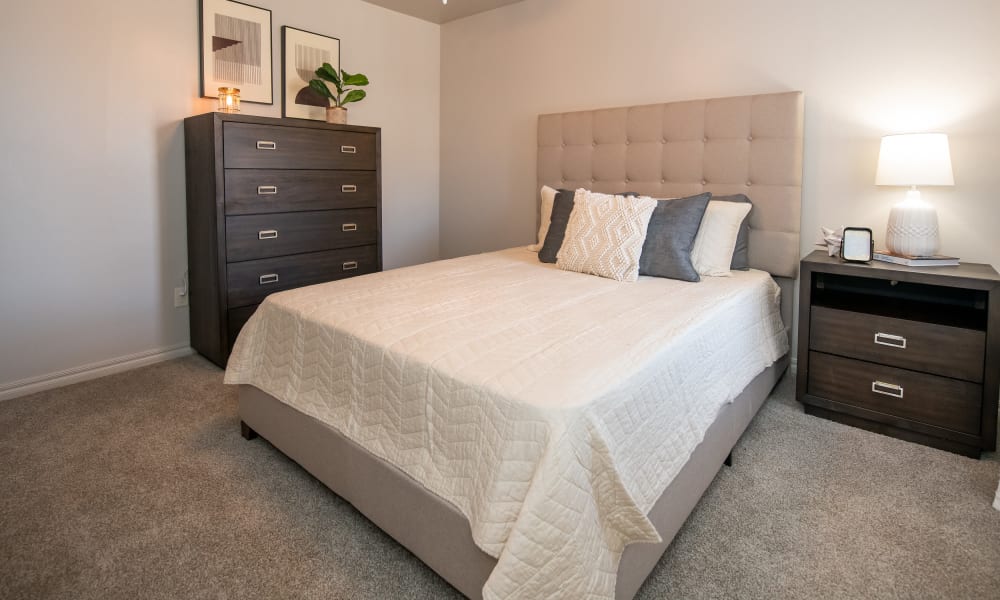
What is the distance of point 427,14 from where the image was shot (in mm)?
4109

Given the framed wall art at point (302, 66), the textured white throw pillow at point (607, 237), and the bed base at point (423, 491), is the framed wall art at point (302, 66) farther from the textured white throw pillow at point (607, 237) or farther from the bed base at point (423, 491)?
the bed base at point (423, 491)

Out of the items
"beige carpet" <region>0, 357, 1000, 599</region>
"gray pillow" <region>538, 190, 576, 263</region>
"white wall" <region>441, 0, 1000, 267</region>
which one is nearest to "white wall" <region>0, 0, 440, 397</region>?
"beige carpet" <region>0, 357, 1000, 599</region>

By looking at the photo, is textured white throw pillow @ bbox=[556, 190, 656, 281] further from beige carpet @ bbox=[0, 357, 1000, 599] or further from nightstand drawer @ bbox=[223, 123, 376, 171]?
nightstand drawer @ bbox=[223, 123, 376, 171]

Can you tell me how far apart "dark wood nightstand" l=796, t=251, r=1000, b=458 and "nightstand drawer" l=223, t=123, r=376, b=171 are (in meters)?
2.55

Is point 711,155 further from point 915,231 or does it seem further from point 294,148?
point 294,148

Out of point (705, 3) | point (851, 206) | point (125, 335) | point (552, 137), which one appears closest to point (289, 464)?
point (125, 335)

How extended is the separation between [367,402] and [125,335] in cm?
219

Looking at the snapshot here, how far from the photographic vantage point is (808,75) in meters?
2.72

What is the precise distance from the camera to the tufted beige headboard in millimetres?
2705

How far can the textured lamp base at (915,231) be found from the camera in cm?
233

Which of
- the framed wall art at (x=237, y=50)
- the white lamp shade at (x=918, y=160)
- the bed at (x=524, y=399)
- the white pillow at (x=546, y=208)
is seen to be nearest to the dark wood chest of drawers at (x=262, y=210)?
the framed wall art at (x=237, y=50)

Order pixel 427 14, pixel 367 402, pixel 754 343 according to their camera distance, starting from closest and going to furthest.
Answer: pixel 367 402 < pixel 754 343 < pixel 427 14

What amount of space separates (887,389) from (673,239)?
1.05 metres

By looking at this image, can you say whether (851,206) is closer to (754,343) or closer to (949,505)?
(754,343)
